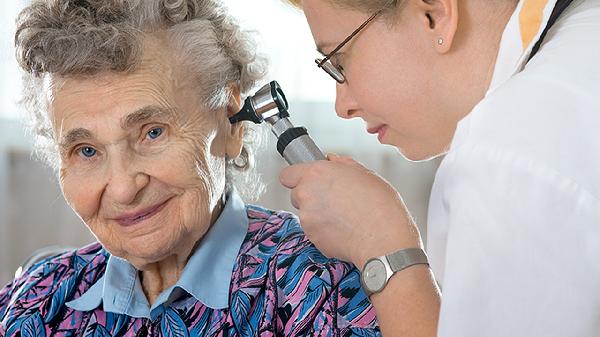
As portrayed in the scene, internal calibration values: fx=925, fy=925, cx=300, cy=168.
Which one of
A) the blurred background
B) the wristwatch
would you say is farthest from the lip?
the blurred background

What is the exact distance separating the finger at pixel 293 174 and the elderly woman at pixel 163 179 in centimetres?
18

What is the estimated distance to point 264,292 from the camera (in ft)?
5.38

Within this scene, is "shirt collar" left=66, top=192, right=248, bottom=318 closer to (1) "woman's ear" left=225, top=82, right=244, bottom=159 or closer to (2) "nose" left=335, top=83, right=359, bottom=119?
(1) "woman's ear" left=225, top=82, right=244, bottom=159

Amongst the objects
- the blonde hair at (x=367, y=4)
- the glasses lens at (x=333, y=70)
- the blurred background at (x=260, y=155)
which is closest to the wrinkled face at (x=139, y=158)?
the glasses lens at (x=333, y=70)

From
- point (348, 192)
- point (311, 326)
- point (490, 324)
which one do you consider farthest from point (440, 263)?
point (311, 326)

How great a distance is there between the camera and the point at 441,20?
4.19ft

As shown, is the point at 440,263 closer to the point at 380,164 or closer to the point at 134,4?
the point at 134,4

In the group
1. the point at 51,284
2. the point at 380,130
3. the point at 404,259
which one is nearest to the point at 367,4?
the point at 380,130

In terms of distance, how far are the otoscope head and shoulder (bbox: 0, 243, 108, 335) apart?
51cm

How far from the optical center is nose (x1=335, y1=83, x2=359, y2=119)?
4.82ft

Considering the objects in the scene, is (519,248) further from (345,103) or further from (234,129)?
(234,129)

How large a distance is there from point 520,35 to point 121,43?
739mm

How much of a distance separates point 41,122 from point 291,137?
0.56 meters

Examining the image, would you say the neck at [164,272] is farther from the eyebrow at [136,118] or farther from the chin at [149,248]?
the eyebrow at [136,118]
